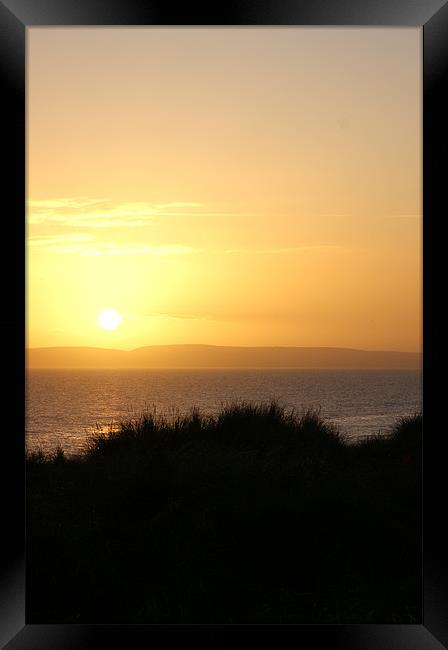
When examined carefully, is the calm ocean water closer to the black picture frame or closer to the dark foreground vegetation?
the dark foreground vegetation

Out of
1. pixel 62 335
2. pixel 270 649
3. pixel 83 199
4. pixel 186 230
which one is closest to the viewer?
pixel 270 649

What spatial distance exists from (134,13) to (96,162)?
28.9 m

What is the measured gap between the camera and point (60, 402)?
79.8 ft

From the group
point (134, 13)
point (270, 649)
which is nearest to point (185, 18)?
point (134, 13)

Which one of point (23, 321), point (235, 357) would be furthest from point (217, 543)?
point (235, 357)

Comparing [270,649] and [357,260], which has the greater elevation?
[357,260]

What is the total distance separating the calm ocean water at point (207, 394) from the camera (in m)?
19.4

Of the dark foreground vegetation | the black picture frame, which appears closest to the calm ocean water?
the dark foreground vegetation

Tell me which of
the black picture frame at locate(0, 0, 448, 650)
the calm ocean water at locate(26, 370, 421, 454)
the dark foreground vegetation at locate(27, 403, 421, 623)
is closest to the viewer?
the black picture frame at locate(0, 0, 448, 650)

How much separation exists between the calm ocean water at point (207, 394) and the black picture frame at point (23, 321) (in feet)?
47.6

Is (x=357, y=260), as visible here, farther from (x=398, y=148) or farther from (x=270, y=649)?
(x=270, y=649)

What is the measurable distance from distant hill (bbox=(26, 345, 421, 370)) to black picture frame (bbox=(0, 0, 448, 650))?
884 inches

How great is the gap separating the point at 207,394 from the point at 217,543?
2398 centimetres

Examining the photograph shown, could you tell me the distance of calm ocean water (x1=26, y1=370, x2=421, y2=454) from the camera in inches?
763
